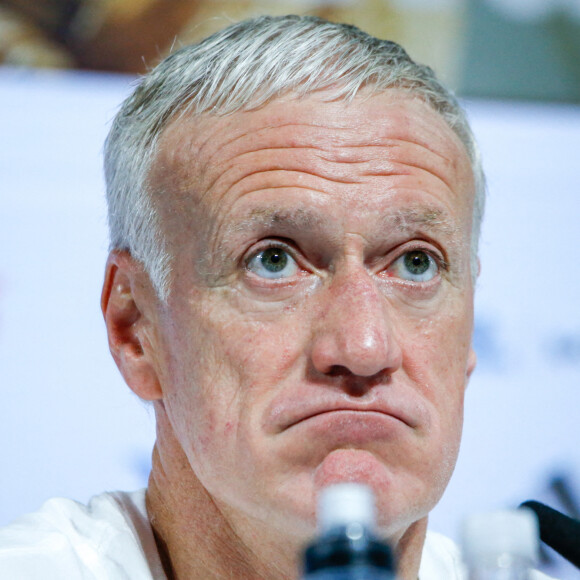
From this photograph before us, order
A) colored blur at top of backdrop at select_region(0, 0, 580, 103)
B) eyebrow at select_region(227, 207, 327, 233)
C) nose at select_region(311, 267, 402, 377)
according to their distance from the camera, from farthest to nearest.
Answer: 1. colored blur at top of backdrop at select_region(0, 0, 580, 103)
2. eyebrow at select_region(227, 207, 327, 233)
3. nose at select_region(311, 267, 402, 377)

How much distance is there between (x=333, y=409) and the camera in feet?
4.51

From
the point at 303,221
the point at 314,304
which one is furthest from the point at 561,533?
the point at 303,221

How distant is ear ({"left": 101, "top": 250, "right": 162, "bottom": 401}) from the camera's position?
1.71m

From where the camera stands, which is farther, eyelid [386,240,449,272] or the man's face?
eyelid [386,240,449,272]

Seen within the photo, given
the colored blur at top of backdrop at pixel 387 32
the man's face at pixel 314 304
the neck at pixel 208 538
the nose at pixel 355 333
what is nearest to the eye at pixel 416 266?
the man's face at pixel 314 304

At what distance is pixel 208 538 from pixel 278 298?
50 centimetres

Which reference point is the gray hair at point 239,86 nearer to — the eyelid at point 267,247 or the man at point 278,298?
the man at point 278,298

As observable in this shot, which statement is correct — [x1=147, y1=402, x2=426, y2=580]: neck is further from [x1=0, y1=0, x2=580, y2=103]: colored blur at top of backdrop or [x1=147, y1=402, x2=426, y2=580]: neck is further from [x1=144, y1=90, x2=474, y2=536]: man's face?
[x1=0, y1=0, x2=580, y2=103]: colored blur at top of backdrop

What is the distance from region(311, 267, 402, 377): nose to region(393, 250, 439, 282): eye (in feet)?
0.42

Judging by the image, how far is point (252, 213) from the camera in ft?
5.08

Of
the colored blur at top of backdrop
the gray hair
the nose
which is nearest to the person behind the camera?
the nose

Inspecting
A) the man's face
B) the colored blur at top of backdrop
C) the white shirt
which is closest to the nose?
the man's face

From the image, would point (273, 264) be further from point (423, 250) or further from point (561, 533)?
point (561, 533)

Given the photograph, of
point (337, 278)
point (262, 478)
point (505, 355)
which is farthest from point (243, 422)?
point (505, 355)
